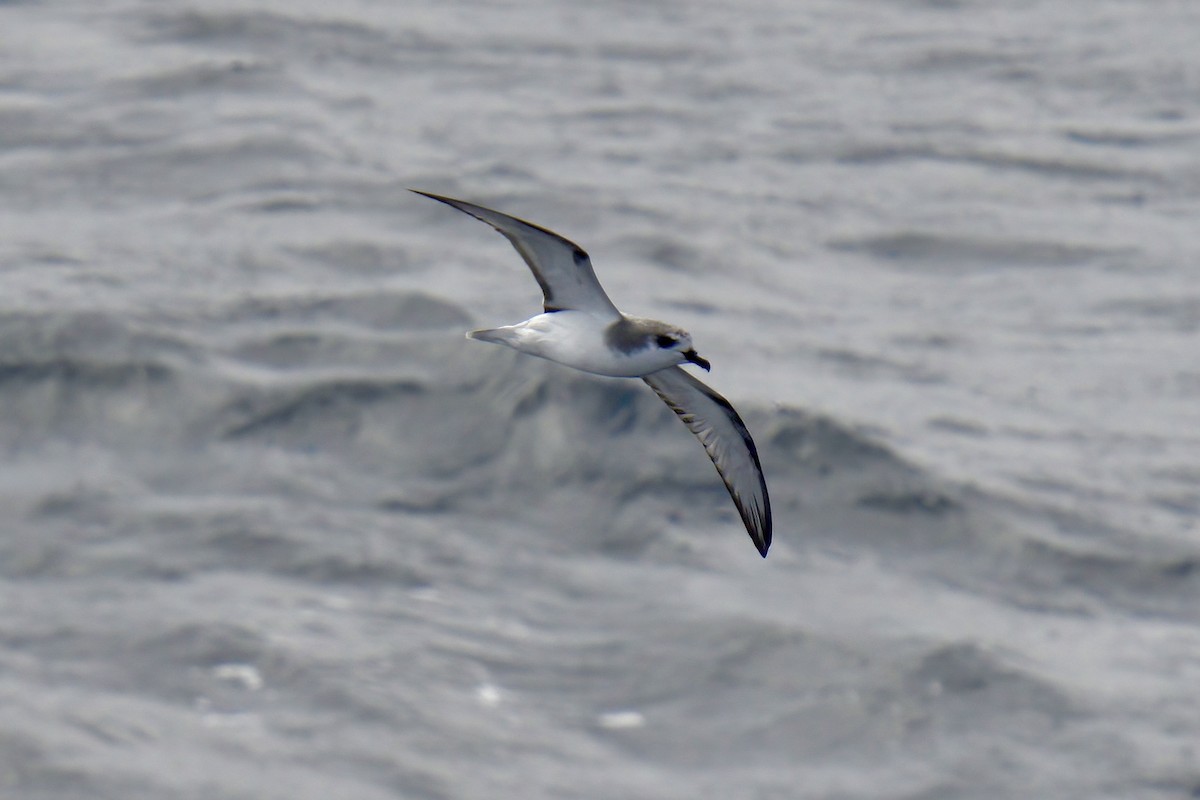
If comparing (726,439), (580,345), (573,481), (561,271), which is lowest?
(573,481)

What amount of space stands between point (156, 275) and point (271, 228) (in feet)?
8.28

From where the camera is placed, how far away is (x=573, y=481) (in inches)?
862

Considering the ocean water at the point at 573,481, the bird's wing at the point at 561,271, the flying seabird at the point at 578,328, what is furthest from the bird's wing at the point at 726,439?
the ocean water at the point at 573,481

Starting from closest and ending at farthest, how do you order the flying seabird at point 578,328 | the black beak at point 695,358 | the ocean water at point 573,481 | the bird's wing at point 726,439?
the black beak at point 695,358
the flying seabird at point 578,328
the bird's wing at point 726,439
the ocean water at point 573,481

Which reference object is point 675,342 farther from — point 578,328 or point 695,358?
point 578,328

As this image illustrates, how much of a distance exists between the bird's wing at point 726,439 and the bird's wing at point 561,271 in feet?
3.81

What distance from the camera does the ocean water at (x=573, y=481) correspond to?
→ 61.9ft

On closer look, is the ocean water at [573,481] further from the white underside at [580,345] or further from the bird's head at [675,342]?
the bird's head at [675,342]

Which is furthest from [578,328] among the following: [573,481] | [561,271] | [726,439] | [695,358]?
[573,481]

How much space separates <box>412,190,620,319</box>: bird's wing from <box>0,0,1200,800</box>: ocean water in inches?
304

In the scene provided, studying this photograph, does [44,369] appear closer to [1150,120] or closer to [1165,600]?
[1165,600]

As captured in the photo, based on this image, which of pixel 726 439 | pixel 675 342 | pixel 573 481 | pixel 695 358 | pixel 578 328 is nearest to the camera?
pixel 695 358

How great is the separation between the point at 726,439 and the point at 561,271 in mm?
2291

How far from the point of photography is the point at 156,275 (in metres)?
25.7
